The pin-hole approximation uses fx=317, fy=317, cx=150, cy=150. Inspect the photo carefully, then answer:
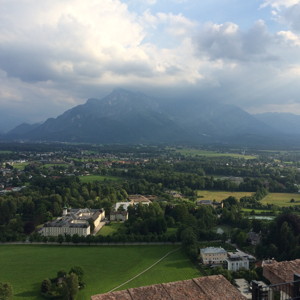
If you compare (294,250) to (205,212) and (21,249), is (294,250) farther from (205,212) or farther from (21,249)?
(21,249)

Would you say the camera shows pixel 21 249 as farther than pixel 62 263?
Yes

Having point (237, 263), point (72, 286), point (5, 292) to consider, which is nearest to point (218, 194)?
point (237, 263)

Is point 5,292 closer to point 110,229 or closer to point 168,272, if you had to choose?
point 168,272

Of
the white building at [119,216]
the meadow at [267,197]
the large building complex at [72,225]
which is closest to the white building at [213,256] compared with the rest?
the large building complex at [72,225]

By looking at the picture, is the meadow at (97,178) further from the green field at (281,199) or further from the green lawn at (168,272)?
the green lawn at (168,272)

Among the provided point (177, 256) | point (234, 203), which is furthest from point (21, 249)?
point (234, 203)

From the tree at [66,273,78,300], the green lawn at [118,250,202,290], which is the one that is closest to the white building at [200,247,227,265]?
the green lawn at [118,250,202,290]
